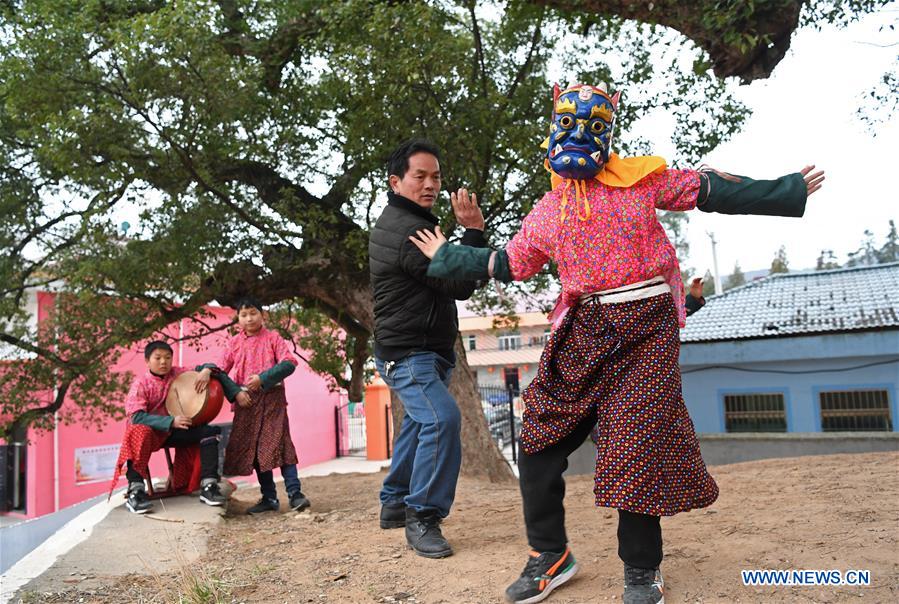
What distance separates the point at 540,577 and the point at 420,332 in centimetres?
134

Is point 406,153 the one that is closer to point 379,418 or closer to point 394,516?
point 394,516

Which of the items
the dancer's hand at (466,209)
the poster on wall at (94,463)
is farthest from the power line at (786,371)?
the poster on wall at (94,463)

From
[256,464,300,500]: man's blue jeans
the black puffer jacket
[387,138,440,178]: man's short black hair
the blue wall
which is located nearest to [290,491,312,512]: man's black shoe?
[256,464,300,500]: man's blue jeans

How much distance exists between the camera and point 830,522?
312 centimetres

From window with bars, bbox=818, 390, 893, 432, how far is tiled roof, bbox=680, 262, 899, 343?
1168 mm

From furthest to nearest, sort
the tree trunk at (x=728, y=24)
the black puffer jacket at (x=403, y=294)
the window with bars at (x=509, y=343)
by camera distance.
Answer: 1. the window with bars at (x=509, y=343)
2. the tree trunk at (x=728, y=24)
3. the black puffer jacket at (x=403, y=294)

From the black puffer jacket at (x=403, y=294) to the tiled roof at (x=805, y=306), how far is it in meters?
10.9

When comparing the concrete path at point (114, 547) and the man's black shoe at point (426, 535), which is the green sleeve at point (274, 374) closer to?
the concrete path at point (114, 547)

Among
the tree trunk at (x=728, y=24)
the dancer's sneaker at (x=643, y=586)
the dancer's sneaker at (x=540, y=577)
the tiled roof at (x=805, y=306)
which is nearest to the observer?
the dancer's sneaker at (x=643, y=586)

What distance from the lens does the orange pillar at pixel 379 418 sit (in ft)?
60.6

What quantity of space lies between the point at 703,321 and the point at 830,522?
11.8m

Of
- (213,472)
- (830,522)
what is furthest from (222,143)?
(830,522)

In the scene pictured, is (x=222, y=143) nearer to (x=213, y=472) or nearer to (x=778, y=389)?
(x=213, y=472)

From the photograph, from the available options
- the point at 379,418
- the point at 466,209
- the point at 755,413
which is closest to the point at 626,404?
the point at 466,209
